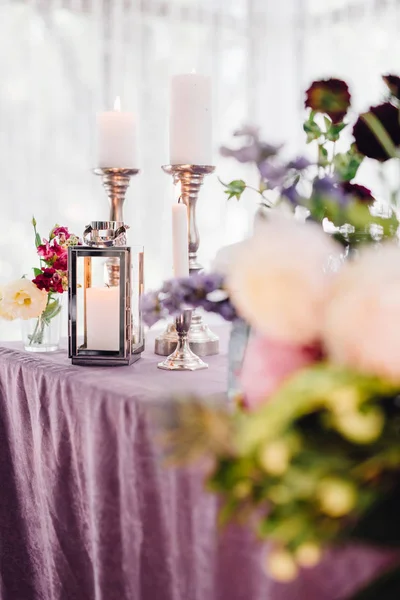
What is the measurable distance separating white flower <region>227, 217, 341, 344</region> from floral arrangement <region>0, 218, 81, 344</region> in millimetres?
900

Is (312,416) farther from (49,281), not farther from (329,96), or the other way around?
(49,281)

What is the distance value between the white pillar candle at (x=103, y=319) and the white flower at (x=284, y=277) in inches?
29.7

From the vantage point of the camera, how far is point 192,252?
1.47 meters

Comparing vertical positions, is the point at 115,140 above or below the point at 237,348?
above

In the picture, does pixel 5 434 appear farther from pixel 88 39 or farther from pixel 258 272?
pixel 88 39

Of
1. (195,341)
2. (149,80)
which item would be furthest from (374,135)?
(149,80)

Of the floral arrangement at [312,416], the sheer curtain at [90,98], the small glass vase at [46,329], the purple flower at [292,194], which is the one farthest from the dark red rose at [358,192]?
the sheer curtain at [90,98]

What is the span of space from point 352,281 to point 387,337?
0.05 metres

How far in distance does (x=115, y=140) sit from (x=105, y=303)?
38cm

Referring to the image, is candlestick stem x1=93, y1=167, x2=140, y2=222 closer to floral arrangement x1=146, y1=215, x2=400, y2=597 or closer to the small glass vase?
the small glass vase

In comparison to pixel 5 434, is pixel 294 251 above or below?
above

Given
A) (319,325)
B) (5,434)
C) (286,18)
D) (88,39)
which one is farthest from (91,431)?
(286,18)

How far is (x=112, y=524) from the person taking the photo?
1.06 meters

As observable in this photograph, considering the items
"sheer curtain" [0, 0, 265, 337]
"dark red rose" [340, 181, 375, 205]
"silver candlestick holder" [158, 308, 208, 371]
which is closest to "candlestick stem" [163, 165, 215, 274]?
"silver candlestick holder" [158, 308, 208, 371]
